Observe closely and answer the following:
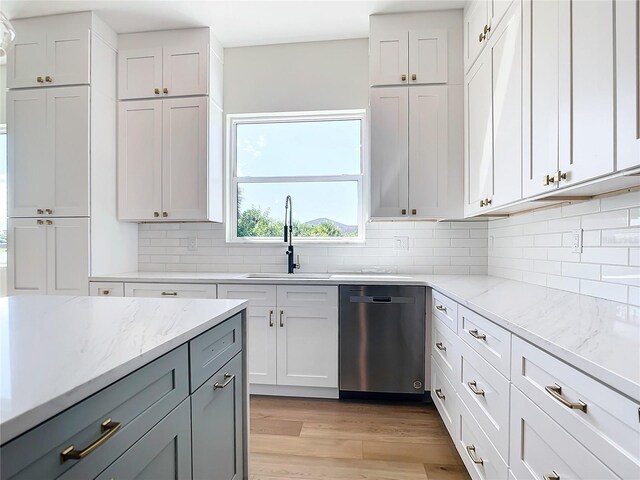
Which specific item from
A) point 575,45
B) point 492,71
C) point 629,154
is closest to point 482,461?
point 629,154

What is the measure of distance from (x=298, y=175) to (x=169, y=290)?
4.92ft

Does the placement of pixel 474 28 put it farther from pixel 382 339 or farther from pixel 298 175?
pixel 382 339

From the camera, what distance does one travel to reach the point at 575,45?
4.06ft

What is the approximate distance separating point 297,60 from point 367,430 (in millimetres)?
3047

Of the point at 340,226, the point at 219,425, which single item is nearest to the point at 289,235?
the point at 340,226

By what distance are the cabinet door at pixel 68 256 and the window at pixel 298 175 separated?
45.8 inches

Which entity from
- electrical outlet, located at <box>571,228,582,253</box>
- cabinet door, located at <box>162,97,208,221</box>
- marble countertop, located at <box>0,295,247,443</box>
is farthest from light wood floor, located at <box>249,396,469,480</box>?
cabinet door, located at <box>162,97,208,221</box>

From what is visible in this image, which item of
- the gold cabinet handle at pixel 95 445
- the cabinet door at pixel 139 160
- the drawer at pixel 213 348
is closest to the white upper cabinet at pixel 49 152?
the cabinet door at pixel 139 160

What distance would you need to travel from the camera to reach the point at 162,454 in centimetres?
93

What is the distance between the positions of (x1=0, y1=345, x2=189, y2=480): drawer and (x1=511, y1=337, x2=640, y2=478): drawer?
3.40ft

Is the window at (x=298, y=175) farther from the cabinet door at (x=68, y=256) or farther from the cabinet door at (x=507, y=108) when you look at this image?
the cabinet door at (x=507, y=108)

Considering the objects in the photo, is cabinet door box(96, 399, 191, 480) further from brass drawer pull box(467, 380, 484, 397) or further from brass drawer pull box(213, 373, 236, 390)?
brass drawer pull box(467, 380, 484, 397)

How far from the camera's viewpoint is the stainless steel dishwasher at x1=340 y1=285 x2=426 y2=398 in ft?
8.09

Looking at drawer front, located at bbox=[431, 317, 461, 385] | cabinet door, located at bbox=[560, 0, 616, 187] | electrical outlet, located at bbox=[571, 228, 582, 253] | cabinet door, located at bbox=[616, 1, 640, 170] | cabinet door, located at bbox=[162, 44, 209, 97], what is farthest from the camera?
→ cabinet door, located at bbox=[162, 44, 209, 97]
